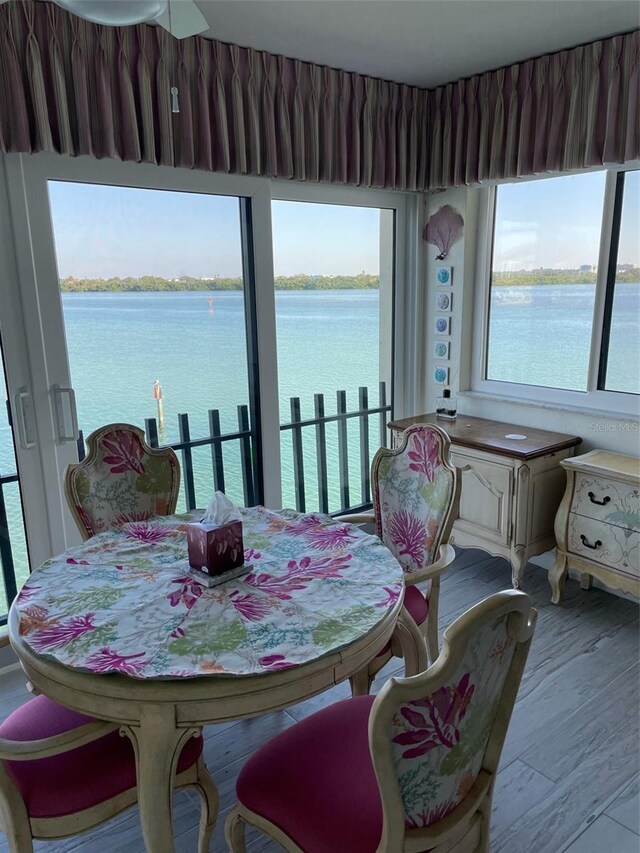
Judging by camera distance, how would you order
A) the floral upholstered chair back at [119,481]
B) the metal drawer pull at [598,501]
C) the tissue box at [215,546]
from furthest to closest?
the metal drawer pull at [598,501], the floral upholstered chair back at [119,481], the tissue box at [215,546]

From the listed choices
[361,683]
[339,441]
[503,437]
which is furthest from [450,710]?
[339,441]

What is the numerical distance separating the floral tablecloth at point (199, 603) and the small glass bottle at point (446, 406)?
1743 millimetres

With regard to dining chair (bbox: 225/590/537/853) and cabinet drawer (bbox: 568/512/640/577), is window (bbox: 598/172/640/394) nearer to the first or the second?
cabinet drawer (bbox: 568/512/640/577)

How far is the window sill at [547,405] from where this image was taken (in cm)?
289

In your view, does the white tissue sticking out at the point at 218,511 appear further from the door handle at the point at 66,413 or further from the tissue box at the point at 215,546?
the door handle at the point at 66,413

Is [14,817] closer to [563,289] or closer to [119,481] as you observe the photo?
[119,481]

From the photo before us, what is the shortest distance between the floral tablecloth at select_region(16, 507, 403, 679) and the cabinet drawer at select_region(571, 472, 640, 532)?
1351 mm

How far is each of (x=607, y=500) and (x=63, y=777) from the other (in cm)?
239

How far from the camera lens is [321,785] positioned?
4.18 ft

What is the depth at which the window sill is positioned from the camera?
289cm

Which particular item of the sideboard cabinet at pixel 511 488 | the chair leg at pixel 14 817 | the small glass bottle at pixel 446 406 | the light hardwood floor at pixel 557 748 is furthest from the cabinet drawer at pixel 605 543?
the chair leg at pixel 14 817

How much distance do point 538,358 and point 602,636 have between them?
149 cm

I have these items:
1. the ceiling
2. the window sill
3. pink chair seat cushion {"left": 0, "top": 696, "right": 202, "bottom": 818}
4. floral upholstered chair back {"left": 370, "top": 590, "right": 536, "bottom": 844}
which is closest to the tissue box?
pink chair seat cushion {"left": 0, "top": 696, "right": 202, "bottom": 818}

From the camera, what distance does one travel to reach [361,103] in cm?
310
